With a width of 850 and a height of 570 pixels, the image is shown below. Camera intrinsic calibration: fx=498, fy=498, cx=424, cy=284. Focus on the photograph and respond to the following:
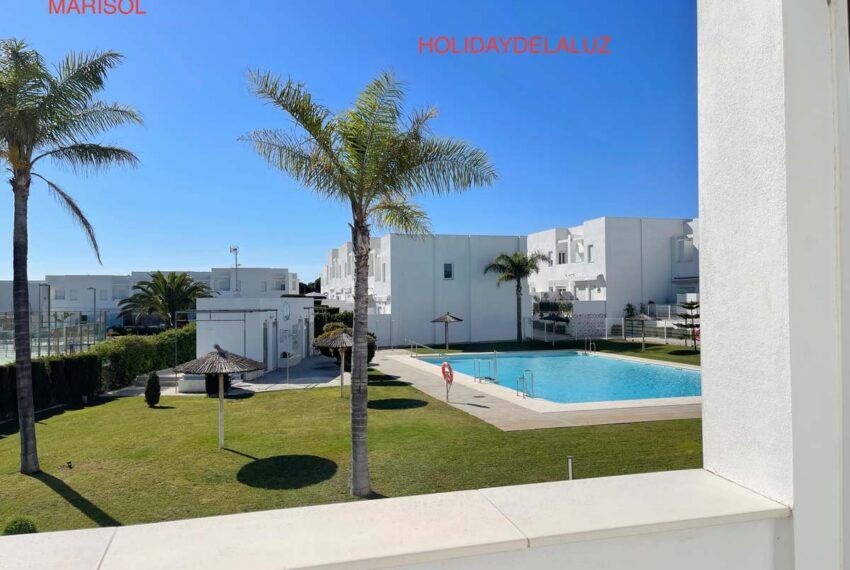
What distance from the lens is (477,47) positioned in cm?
716

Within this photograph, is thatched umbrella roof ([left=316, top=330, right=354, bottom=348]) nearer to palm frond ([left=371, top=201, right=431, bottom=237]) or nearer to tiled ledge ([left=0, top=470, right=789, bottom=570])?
palm frond ([left=371, top=201, right=431, bottom=237])

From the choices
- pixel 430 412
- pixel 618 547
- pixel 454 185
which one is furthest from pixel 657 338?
pixel 618 547

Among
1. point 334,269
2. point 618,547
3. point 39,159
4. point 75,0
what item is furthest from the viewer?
point 334,269

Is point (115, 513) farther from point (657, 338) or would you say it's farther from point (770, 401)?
point (657, 338)

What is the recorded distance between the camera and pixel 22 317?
32.7 feet

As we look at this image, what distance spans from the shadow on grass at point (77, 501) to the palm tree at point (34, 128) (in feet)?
2.40

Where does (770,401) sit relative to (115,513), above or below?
above

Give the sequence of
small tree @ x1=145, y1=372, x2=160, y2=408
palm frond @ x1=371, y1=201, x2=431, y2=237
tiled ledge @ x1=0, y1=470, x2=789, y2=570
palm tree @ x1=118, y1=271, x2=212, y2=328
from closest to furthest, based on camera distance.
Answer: tiled ledge @ x1=0, y1=470, x2=789, y2=570, palm frond @ x1=371, y1=201, x2=431, y2=237, small tree @ x1=145, y1=372, x2=160, y2=408, palm tree @ x1=118, y1=271, x2=212, y2=328

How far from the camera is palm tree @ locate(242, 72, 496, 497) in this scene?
844 cm

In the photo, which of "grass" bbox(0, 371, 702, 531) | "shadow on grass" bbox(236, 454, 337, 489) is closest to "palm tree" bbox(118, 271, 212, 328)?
"grass" bbox(0, 371, 702, 531)

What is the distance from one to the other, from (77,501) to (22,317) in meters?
4.24

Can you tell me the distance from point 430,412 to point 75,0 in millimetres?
11231

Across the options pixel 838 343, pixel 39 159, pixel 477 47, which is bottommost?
pixel 838 343

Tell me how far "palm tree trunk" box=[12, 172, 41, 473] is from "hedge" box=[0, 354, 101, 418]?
221 inches
